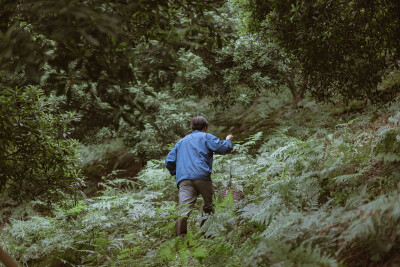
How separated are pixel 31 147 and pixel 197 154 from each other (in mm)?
2429

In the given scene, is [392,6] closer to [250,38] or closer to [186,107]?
[250,38]

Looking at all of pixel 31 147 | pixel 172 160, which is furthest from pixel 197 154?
pixel 31 147

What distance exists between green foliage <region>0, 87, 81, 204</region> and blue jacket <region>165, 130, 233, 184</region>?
5.54ft

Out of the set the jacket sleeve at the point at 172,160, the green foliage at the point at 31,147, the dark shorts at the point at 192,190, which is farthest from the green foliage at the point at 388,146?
the green foliage at the point at 31,147

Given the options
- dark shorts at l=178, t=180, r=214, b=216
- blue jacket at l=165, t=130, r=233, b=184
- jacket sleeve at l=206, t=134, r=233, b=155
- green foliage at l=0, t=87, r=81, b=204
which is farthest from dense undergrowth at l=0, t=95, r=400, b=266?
green foliage at l=0, t=87, r=81, b=204

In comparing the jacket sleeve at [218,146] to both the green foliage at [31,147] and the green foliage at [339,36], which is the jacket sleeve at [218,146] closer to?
the green foliage at [339,36]

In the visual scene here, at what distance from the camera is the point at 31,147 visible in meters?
3.79

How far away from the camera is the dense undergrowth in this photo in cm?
215

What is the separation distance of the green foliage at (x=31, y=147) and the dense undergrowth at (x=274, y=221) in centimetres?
113

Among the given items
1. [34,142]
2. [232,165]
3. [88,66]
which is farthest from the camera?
[232,165]

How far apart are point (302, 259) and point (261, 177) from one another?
11.8 ft

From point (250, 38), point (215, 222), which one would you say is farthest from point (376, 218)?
point (250, 38)

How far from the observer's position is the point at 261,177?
5555mm

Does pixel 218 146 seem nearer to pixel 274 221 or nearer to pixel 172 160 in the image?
pixel 172 160
